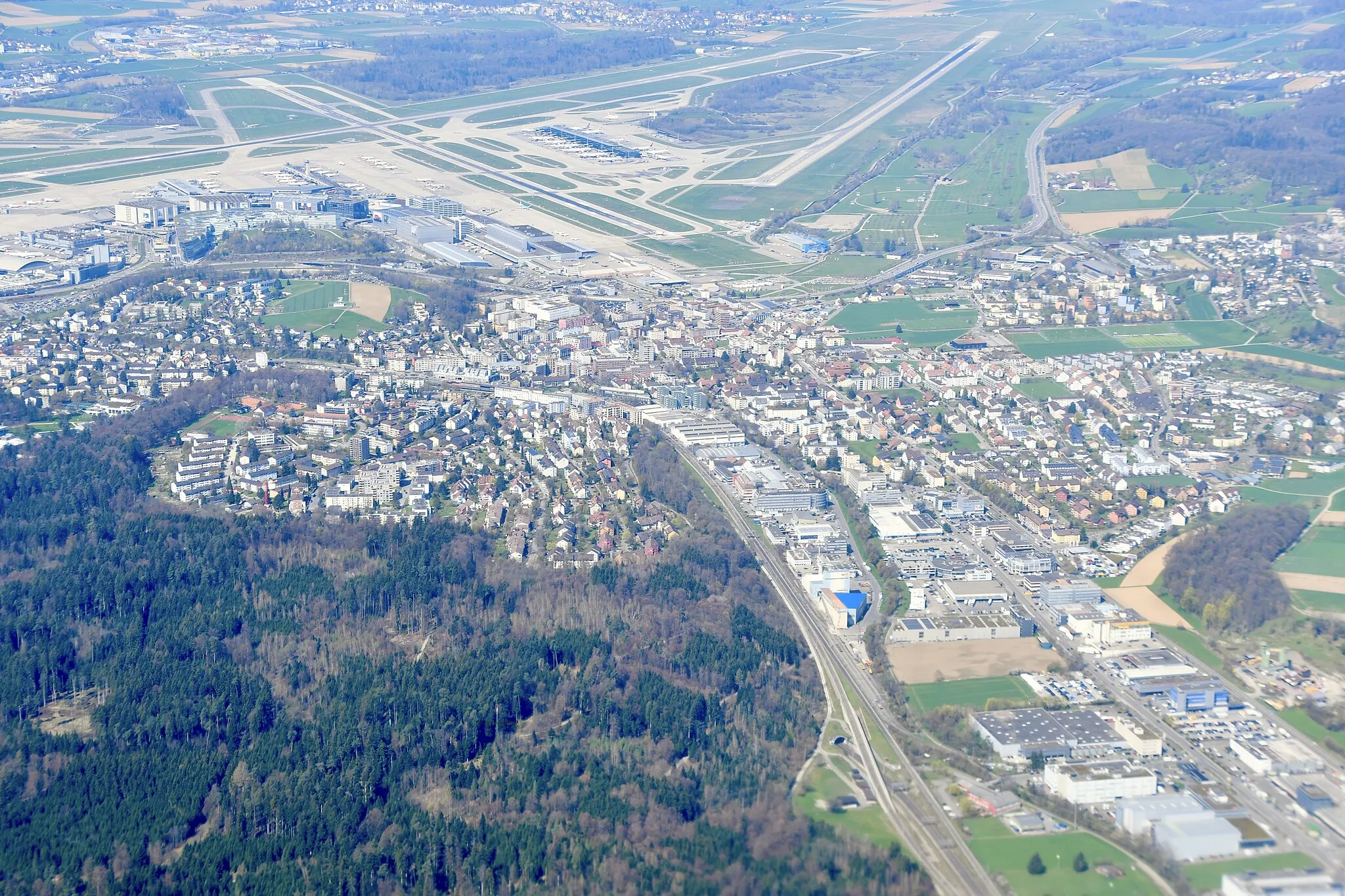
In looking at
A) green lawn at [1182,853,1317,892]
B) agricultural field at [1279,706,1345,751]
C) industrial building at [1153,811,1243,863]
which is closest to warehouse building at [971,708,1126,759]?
industrial building at [1153,811,1243,863]

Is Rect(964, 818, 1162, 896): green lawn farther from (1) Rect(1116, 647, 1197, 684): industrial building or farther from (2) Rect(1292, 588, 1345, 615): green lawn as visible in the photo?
(2) Rect(1292, 588, 1345, 615): green lawn

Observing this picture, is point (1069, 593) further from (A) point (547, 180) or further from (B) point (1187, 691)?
(A) point (547, 180)

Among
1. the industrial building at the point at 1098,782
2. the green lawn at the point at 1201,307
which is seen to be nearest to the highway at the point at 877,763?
the industrial building at the point at 1098,782

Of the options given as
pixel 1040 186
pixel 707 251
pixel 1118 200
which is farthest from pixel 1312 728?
pixel 1040 186

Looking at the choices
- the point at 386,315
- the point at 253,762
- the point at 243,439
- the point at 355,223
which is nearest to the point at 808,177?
the point at 355,223

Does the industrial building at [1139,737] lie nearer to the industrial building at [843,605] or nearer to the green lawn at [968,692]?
the green lawn at [968,692]
